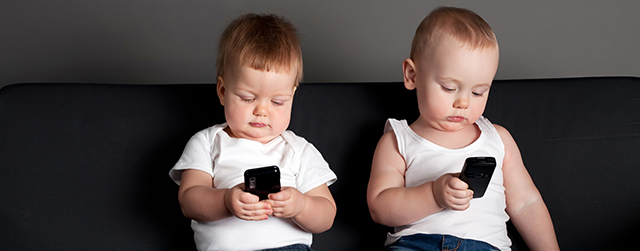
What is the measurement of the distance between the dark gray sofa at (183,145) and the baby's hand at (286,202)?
29 centimetres

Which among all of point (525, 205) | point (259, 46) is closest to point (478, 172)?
point (525, 205)

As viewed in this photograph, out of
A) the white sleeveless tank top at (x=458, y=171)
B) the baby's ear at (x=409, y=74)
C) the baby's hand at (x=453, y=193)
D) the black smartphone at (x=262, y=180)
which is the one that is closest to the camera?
the black smartphone at (x=262, y=180)

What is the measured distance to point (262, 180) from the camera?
1.10 metres

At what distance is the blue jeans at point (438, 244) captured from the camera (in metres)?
1.31

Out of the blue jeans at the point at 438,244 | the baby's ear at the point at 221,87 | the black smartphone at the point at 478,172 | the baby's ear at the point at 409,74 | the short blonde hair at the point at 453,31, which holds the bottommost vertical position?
the blue jeans at the point at 438,244

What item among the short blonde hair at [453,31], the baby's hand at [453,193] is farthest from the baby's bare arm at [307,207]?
the short blonde hair at [453,31]

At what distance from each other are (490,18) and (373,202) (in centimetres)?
126

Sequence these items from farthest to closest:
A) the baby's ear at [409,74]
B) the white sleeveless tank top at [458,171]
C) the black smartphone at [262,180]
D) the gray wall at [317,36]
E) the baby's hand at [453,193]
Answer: the gray wall at [317,36] → the baby's ear at [409,74] → the white sleeveless tank top at [458,171] → the baby's hand at [453,193] → the black smartphone at [262,180]

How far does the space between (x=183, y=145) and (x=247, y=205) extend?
516mm

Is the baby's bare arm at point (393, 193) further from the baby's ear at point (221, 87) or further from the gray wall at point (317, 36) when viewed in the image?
the gray wall at point (317, 36)

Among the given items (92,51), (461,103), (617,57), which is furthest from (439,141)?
(92,51)

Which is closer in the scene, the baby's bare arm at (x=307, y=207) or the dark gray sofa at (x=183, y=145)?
the baby's bare arm at (x=307, y=207)

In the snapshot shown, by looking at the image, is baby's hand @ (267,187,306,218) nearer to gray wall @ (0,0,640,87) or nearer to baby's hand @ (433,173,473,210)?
baby's hand @ (433,173,473,210)

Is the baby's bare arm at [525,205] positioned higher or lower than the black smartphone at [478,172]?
lower
